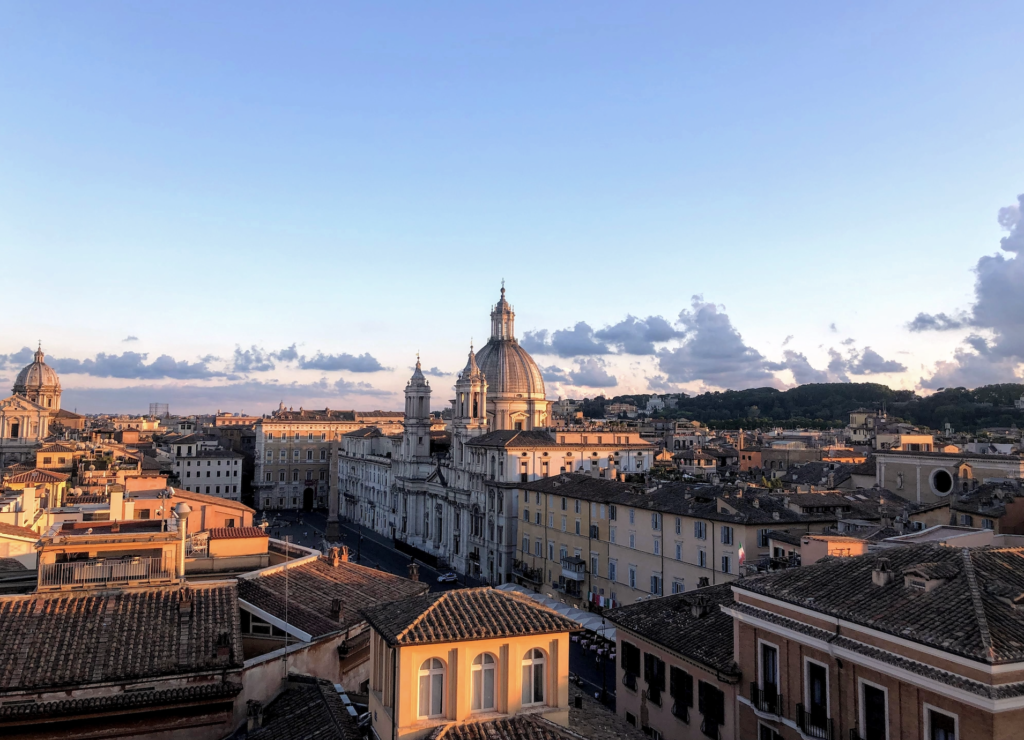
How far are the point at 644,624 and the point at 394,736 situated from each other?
512 inches

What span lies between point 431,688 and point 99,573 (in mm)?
11333

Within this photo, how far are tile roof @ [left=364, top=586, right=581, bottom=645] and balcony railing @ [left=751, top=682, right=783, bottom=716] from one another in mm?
6482

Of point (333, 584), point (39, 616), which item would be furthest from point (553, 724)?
point (333, 584)

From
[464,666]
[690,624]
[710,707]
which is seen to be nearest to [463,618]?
[464,666]

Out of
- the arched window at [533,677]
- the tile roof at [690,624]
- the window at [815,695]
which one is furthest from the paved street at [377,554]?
the arched window at [533,677]

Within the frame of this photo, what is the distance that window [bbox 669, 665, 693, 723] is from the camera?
21.0 metres

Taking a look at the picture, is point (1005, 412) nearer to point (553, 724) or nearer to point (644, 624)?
point (644, 624)

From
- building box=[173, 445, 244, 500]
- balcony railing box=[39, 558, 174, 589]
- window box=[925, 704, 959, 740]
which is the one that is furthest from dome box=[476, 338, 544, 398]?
window box=[925, 704, 959, 740]

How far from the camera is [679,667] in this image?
2170 centimetres

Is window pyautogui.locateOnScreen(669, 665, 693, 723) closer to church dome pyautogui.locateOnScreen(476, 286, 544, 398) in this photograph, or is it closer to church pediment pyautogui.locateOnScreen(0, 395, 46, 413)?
church dome pyautogui.locateOnScreen(476, 286, 544, 398)

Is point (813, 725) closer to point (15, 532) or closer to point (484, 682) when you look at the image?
point (484, 682)

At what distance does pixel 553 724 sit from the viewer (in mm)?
13312

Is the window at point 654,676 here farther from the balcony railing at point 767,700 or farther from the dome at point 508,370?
the dome at point 508,370

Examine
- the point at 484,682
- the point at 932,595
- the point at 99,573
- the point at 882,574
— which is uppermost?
the point at 882,574
